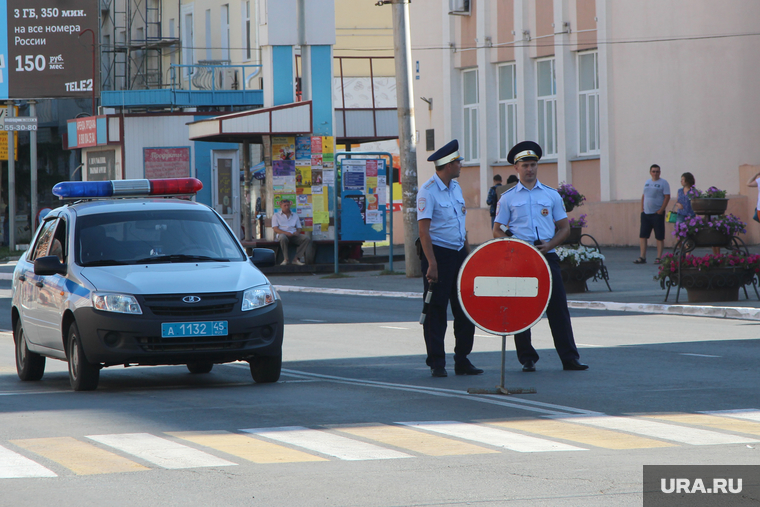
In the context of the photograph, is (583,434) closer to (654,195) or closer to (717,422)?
(717,422)

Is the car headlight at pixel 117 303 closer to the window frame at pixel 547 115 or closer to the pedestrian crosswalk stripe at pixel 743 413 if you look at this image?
the pedestrian crosswalk stripe at pixel 743 413

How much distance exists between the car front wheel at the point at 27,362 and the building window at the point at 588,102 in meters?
23.5

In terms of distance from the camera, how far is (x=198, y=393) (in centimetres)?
1023

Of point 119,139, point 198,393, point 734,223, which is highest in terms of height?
point 119,139

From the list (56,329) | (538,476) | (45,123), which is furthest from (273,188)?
(45,123)

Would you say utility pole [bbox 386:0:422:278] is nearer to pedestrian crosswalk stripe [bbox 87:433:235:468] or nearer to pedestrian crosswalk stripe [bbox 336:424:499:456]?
pedestrian crosswalk stripe [bbox 336:424:499:456]

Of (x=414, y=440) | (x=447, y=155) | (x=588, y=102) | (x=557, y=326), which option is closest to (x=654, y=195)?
(x=588, y=102)

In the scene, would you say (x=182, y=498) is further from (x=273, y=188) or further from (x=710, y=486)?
(x=273, y=188)

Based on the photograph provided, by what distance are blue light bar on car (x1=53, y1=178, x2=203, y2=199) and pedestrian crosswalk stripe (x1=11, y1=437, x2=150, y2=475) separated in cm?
474

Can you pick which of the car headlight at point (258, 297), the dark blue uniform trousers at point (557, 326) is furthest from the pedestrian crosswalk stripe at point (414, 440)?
the dark blue uniform trousers at point (557, 326)

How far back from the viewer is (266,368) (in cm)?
1071

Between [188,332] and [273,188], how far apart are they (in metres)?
18.5

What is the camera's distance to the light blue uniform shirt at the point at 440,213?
1070 cm

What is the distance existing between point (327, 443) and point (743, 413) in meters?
2.80
